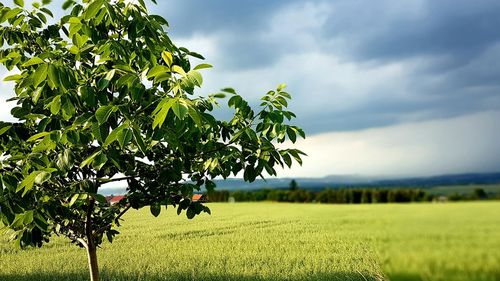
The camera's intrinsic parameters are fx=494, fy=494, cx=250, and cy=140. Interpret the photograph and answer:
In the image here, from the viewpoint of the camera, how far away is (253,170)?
112 inches

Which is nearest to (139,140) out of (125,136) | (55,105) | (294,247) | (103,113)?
(125,136)

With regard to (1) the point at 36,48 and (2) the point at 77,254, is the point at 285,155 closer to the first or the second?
(1) the point at 36,48

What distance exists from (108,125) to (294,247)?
6374mm

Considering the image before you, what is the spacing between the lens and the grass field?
1.04 meters

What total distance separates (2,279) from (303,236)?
17.1 feet

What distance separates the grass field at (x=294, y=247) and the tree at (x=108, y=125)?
0.77 meters

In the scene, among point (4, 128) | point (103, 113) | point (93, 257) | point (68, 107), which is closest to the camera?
point (103, 113)

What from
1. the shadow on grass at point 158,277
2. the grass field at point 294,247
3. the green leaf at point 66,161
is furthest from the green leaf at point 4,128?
the shadow on grass at point 158,277

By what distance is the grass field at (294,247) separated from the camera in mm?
1037

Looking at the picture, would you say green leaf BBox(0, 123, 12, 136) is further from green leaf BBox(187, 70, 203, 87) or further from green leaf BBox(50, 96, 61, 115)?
green leaf BBox(187, 70, 203, 87)

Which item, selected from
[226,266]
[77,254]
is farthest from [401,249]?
[77,254]

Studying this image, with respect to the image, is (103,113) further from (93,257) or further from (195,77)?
(93,257)

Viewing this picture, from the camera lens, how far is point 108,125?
245cm

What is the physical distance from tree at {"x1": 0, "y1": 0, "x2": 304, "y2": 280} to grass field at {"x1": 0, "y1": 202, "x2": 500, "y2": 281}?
2.51ft
